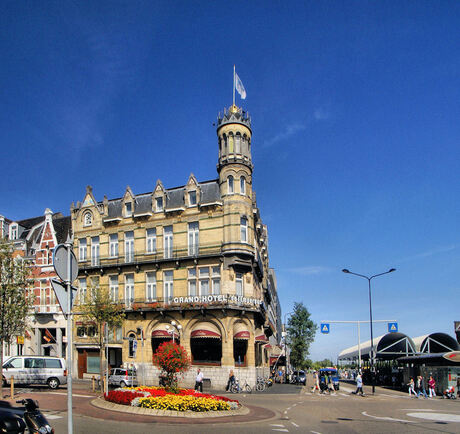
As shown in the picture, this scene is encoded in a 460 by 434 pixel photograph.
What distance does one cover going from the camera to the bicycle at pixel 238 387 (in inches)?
1399

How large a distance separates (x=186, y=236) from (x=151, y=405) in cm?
2273

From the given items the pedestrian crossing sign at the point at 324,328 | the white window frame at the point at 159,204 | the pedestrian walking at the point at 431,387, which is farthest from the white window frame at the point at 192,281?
the pedestrian walking at the point at 431,387

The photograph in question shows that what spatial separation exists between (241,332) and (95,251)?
17.1 m

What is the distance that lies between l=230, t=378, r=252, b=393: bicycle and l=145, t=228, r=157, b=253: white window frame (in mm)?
13918

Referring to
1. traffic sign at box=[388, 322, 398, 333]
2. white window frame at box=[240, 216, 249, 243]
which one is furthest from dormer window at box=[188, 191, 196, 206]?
traffic sign at box=[388, 322, 398, 333]

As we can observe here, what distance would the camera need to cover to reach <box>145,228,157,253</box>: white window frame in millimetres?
43344

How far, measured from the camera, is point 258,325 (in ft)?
147

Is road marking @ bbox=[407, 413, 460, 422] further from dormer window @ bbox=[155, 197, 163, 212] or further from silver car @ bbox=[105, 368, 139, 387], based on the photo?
dormer window @ bbox=[155, 197, 163, 212]

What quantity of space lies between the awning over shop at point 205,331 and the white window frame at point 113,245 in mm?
11272

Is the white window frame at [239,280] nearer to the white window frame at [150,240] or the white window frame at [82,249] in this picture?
the white window frame at [150,240]

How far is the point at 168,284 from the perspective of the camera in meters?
41.9

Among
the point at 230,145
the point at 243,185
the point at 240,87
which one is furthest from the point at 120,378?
the point at 240,87

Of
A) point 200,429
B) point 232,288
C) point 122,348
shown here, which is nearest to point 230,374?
point 232,288

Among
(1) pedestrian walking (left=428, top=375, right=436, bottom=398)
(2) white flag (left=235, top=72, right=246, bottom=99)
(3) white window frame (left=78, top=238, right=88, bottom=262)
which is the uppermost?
(2) white flag (left=235, top=72, right=246, bottom=99)
